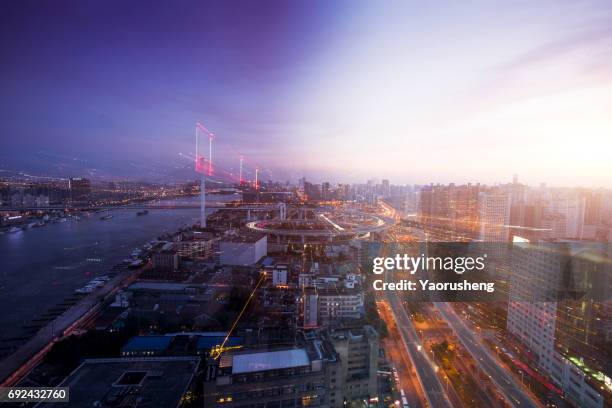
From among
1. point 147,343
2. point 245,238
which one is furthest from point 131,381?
point 245,238

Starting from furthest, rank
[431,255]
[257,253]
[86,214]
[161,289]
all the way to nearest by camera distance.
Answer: [86,214] → [257,253] → [161,289] → [431,255]

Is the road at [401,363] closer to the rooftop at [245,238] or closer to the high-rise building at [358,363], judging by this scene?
the high-rise building at [358,363]

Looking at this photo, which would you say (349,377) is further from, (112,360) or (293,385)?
(112,360)

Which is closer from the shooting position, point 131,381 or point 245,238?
point 131,381

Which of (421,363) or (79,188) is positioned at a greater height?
(79,188)

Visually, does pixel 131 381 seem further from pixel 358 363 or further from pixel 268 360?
pixel 358 363

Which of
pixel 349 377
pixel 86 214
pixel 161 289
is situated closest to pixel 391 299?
pixel 349 377
